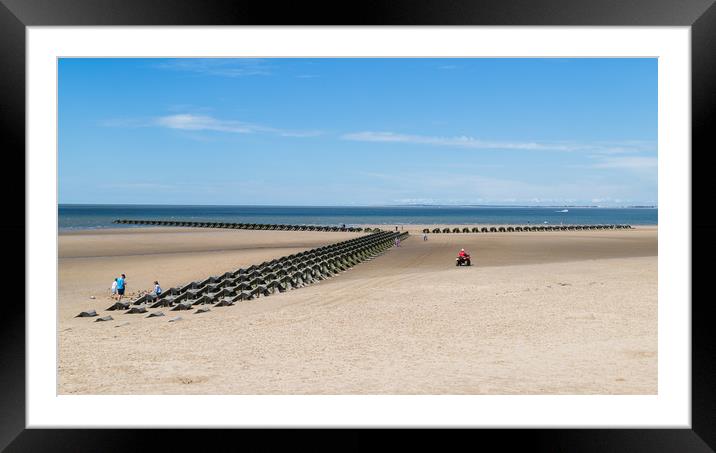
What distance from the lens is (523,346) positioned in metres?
9.73

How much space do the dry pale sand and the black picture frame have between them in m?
2.15

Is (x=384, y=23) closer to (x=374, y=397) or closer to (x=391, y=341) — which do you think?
(x=374, y=397)

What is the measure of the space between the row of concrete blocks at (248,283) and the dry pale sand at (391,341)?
580 mm

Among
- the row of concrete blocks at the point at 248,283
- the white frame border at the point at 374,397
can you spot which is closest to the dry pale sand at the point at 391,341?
the row of concrete blocks at the point at 248,283

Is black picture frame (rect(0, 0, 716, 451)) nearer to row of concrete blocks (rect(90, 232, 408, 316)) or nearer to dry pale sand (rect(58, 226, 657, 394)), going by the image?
dry pale sand (rect(58, 226, 657, 394))

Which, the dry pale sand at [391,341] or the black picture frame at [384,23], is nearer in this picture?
the black picture frame at [384,23]

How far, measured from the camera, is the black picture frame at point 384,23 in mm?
5062

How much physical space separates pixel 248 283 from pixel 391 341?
7418mm

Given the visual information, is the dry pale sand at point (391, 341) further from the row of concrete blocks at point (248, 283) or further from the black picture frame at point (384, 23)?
the black picture frame at point (384, 23)

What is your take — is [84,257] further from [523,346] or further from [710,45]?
[710,45]

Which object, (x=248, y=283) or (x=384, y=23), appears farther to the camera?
(x=248, y=283)

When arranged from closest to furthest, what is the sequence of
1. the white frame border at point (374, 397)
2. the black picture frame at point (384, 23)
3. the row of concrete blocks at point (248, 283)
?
the black picture frame at point (384, 23)
the white frame border at point (374, 397)
the row of concrete blocks at point (248, 283)

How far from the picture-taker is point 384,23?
506 cm

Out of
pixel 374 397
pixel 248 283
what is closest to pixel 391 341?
pixel 374 397
